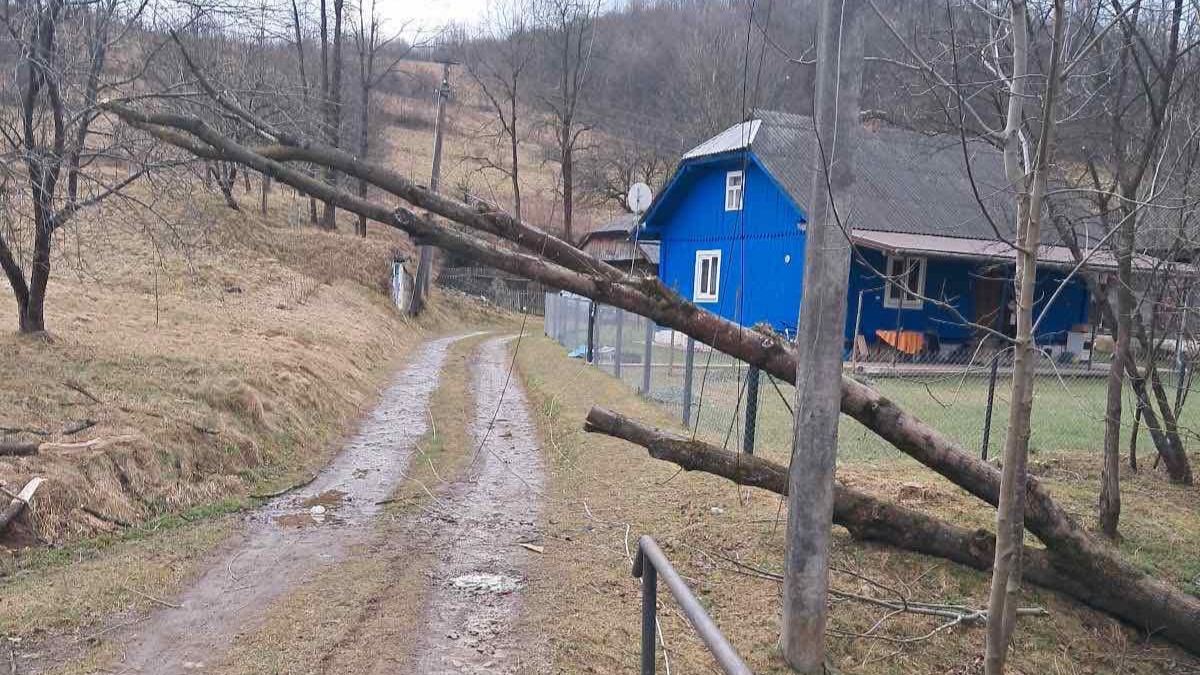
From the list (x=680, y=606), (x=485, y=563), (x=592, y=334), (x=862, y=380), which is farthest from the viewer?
(x=592, y=334)

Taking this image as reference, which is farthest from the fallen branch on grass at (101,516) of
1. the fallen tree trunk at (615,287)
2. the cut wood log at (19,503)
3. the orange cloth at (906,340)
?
the orange cloth at (906,340)

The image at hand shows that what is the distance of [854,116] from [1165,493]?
7.33m

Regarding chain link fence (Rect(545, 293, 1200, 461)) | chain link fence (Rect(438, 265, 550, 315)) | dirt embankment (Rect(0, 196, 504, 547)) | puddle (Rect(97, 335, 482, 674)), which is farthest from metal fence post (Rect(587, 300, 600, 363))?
chain link fence (Rect(438, 265, 550, 315))

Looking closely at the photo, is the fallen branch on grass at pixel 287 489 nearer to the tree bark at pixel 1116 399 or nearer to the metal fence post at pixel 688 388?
the metal fence post at pixel 688 388

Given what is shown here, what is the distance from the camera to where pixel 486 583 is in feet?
18.7

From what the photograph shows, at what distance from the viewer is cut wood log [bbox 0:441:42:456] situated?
6.37 metres

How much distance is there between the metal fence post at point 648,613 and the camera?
3.34 metres

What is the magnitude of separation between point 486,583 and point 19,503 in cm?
341

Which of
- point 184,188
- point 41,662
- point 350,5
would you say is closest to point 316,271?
point 350,5

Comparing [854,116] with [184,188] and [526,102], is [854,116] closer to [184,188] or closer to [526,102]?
[184,188]

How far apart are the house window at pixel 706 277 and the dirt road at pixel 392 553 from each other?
13.9 meters

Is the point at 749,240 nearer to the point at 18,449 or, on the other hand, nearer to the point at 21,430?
the point at 21,430

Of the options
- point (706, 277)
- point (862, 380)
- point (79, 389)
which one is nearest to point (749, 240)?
point (706, 277)

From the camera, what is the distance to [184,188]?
28.4 ft
